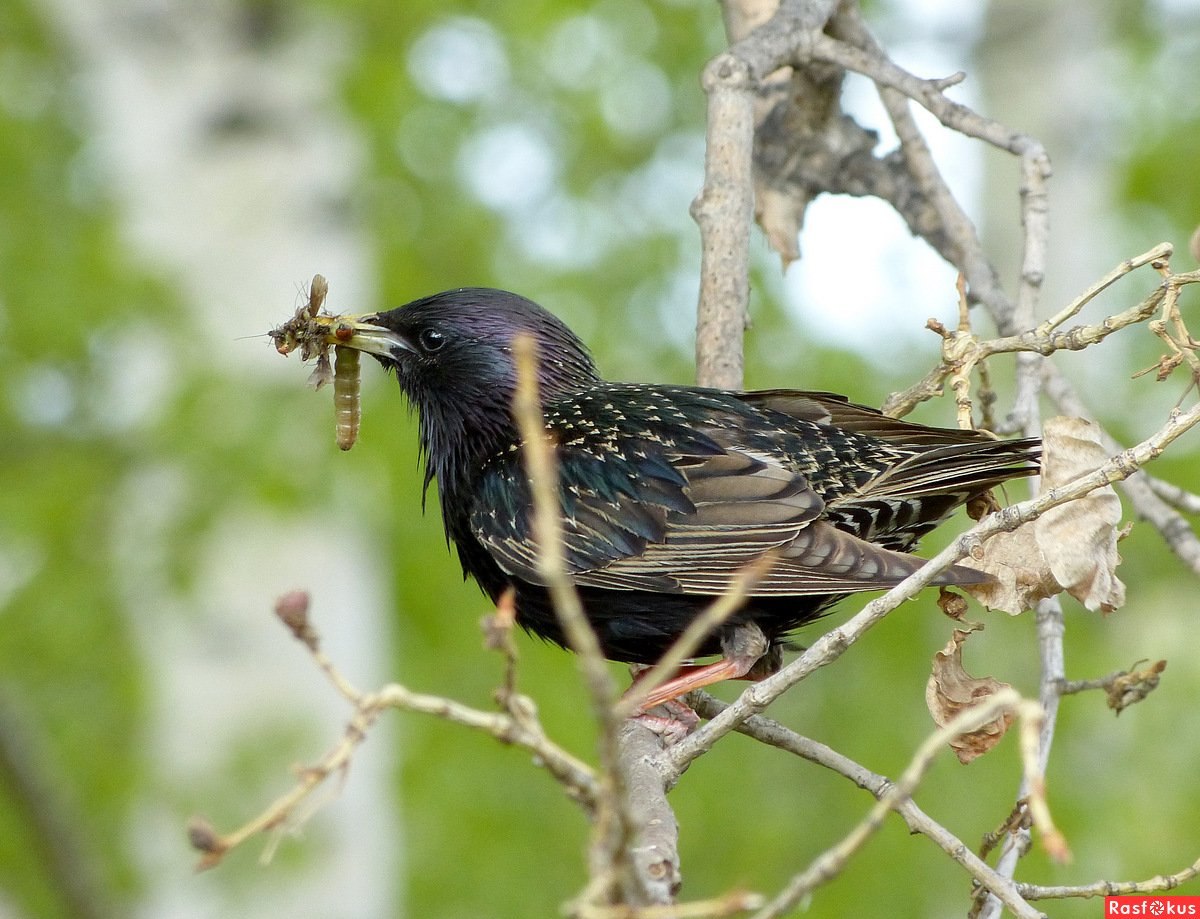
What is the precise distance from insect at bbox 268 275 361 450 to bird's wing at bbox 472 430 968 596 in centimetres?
50

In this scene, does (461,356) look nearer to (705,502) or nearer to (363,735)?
(705,502)

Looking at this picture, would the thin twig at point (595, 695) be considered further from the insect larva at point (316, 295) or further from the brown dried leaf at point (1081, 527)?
the insect larva at point (316, 295)

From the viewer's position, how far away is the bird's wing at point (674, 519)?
3.51 meters

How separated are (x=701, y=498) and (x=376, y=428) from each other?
5.68m

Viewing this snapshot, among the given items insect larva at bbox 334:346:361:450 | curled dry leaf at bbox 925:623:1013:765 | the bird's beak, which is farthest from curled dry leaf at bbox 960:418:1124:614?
the bird's beak

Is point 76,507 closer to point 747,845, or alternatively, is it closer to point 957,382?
point 747,845

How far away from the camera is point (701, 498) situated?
3676mm

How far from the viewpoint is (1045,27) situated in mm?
11617

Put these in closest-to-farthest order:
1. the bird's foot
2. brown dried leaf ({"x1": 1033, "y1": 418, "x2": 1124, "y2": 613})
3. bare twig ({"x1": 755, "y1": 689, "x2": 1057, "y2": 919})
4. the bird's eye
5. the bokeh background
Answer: bare twig ({"x1": 755, "y1": 689, "x2": 1057, "y2": 919}) → brown dried leaf ({"x1": 1033, "y1": 418, "x2": 1124, "y2": 613}) → the bird's foot → the bird's eye → the bokeh background

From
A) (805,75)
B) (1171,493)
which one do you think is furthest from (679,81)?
(1171,493)

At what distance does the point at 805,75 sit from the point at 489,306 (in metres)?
1.08

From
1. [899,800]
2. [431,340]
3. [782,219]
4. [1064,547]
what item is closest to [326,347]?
[431,340]

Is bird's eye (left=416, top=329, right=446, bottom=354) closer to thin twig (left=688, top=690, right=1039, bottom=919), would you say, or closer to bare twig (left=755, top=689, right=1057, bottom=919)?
thin twig (left=688, top=690, right=1039, bottom=919)

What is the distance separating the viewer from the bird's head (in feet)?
13.7
